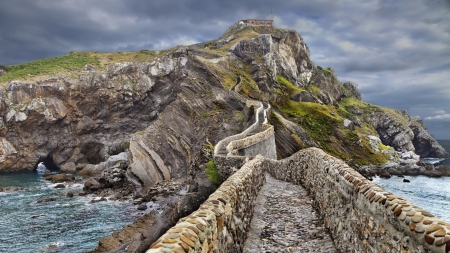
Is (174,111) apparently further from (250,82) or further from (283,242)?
(283,242)

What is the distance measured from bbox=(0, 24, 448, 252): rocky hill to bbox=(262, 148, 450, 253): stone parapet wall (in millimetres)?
43797

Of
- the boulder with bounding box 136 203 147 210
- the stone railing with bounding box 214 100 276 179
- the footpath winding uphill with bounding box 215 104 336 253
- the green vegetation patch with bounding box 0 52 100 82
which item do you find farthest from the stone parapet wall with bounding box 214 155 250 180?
the green vegetation patch with bounding box 0 52 100 82

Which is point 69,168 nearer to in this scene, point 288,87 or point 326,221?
point 288,87

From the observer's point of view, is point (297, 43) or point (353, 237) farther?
point (297, 43)

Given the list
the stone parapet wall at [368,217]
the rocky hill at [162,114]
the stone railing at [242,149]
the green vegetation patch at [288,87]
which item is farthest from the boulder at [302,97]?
the stone parapet wall at [368,217]

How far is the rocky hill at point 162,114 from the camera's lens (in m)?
58.3

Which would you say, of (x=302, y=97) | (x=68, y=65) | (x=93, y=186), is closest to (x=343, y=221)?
(x=93, y=186)

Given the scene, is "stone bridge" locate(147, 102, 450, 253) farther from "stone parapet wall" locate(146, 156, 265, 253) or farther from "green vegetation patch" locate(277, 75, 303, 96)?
"green vegetation patch" locate(277, 75, 303, 96)

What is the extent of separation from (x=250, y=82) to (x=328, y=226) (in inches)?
2969

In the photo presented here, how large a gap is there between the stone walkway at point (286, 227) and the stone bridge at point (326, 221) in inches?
1.3

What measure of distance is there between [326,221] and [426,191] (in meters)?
57.1

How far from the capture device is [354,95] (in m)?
163

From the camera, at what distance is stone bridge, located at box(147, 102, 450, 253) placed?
4.56 m

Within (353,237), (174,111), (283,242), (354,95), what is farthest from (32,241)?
(354,95)
